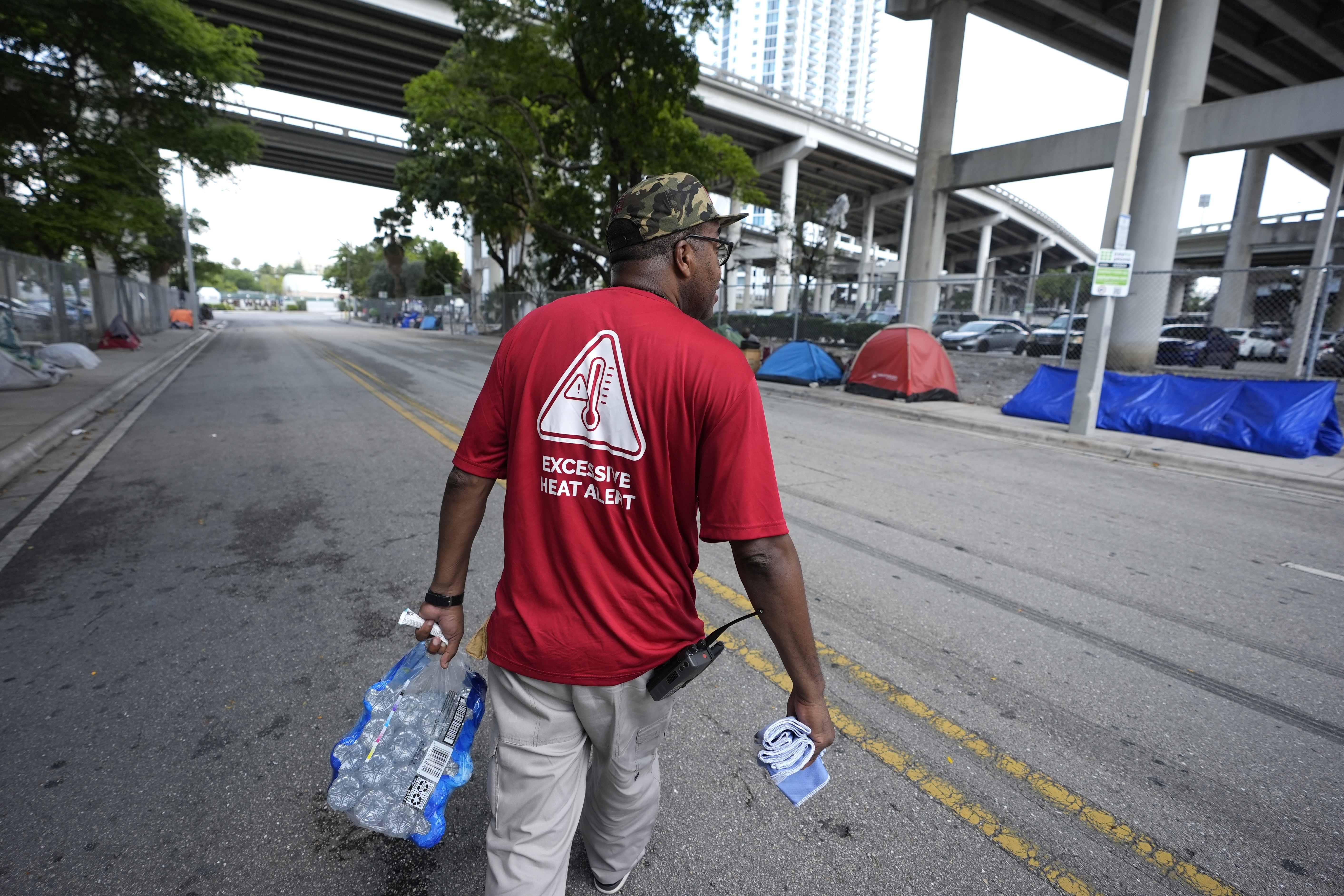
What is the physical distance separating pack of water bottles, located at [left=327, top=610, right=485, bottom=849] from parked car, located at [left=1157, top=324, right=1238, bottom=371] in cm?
2029

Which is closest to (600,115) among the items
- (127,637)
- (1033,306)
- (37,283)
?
(1033,306)

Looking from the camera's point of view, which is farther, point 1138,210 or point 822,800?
point 1138,210

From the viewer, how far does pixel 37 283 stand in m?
13.9

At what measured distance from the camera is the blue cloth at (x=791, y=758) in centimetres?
146

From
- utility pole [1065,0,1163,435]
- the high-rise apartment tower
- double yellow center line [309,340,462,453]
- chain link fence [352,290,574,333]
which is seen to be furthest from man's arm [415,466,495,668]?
the high-rise apartment tower

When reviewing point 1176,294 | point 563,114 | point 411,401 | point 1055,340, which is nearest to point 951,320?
point 1055,340

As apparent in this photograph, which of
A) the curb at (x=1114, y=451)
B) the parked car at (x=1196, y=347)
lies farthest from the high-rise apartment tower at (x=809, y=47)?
the curb at (x=1114, y=451)

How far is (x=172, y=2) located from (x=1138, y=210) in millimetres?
23810

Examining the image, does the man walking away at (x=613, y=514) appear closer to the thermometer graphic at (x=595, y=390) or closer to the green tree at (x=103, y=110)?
the thermometer graphic at (x=595, y=390)

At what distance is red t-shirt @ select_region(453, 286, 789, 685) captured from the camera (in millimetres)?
1346

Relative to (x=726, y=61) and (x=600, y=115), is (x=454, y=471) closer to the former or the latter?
(x=600, y=115)

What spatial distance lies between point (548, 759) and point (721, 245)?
1.24 meters

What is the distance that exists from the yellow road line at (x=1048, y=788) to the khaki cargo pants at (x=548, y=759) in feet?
1.40

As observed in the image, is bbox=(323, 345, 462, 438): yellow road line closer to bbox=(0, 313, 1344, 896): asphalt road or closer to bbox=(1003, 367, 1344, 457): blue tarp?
bbox=(0, 313, 1344, 896): asphalt road
